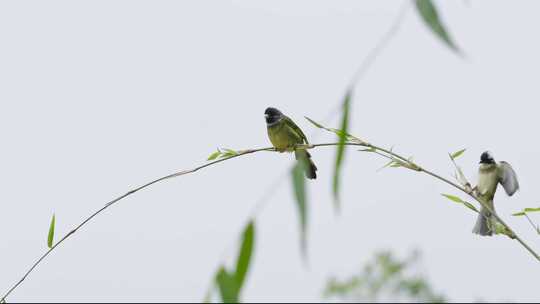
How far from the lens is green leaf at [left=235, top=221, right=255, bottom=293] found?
100cm

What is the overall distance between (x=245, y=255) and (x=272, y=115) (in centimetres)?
451

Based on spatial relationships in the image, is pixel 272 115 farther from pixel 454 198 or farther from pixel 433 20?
pixel 433 20

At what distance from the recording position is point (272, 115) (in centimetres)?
551

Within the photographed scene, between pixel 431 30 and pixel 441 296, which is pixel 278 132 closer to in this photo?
pixel 431 30

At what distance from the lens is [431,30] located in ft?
3.14

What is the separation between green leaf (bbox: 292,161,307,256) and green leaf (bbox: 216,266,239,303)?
0.43 ft

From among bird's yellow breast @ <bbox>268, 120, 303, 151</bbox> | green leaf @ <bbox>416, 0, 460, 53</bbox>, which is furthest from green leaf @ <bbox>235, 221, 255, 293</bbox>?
bird's yellow breast @ <bbox>268, 120, 303, 151</bbox>

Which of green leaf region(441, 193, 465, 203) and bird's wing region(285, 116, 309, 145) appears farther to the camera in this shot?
bird's wing region(285, 116, 309, 145)

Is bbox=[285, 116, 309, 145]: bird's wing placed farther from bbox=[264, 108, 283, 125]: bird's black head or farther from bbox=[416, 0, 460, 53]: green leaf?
bbox=[416, 0, 460, 53]: green leaf

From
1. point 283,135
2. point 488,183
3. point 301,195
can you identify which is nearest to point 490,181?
point 488,183

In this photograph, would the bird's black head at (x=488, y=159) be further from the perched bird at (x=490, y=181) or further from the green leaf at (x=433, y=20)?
the green leaf at (x=433, y=20)

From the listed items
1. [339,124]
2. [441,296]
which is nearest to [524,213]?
[339,124]

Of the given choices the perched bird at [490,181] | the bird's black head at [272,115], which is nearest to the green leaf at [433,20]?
the perched bird at [490,181]

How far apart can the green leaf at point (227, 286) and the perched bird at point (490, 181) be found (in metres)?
2.46
